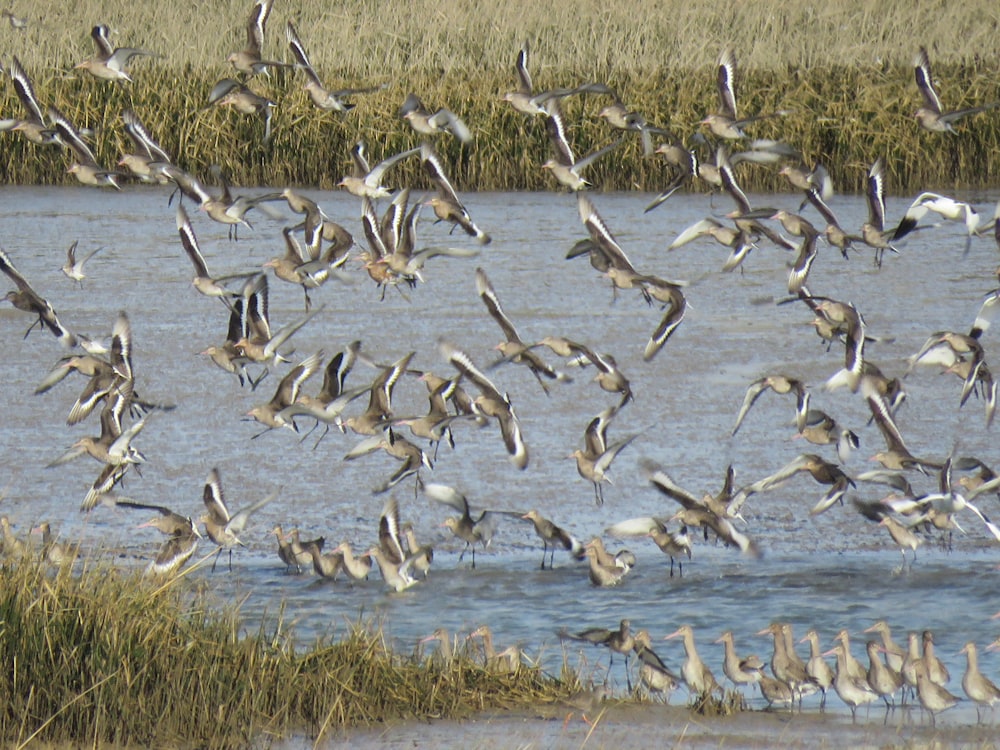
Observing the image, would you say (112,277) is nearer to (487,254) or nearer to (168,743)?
(487,254)

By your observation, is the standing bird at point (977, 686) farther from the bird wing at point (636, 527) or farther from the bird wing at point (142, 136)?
the bird wing at point (142, 136)

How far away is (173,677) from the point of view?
6.22m

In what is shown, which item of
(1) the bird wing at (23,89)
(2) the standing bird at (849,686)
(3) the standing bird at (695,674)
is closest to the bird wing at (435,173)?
(1) the bird wing at (23,89)

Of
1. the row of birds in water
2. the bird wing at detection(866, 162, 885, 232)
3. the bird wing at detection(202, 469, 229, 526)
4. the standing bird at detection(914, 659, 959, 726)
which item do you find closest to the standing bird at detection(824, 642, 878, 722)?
the row of birds in water

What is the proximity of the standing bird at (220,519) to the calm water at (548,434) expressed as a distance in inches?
6.3

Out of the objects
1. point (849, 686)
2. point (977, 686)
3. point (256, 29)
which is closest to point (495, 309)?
point (256, 29)

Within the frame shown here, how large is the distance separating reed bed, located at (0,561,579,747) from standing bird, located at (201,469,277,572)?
2.24 metres

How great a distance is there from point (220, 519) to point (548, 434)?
3.09 m

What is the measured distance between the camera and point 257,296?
11.7 meters

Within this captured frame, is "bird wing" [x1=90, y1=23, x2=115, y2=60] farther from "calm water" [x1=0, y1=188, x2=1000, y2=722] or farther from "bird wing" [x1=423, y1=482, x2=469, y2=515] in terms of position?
"bird wing" [x1=423, y1=482, x2=469, y2=515]

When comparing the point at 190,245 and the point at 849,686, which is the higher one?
the point at 190,245

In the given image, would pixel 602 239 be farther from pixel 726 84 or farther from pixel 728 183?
pixel 726 84

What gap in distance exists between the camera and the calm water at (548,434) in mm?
8648

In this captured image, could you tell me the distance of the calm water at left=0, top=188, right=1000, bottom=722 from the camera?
8648 millimetres
